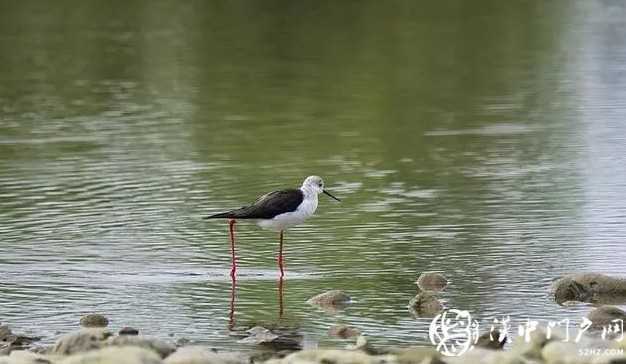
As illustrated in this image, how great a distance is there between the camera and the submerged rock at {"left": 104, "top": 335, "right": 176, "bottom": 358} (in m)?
11.5

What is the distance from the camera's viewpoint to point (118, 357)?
406 inches

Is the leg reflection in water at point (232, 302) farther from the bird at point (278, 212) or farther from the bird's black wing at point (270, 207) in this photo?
the bird's black wing at point (270, 207)

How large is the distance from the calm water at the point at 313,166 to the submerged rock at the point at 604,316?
1.42ft

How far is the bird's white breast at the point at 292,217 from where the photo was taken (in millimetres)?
15164

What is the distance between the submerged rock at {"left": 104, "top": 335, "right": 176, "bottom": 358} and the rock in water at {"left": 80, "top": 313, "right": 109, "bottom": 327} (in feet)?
5.30

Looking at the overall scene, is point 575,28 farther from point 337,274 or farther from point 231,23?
point 337,274

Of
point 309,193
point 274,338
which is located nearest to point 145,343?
point 274,338

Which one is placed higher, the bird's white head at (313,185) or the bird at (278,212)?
the bird's white head at (313,185)

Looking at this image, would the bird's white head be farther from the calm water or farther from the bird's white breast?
the calm water

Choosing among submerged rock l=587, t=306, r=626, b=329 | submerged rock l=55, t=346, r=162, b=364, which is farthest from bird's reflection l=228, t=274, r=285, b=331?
submerged rock l=55, t=346, r=162, b=364

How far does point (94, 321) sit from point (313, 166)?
887 centimetres

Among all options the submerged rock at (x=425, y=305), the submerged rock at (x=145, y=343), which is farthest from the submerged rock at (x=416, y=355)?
the submerged rock at (x=425, y=305)

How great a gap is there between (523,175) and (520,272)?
5982 millimetres
